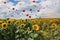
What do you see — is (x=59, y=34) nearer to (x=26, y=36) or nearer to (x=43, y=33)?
(x=43, y=33)

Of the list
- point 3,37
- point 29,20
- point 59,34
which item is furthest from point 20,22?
point 59,34

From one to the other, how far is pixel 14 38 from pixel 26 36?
16cm

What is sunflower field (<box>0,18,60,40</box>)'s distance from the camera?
2.41 metres

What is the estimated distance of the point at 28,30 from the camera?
2455 millimetres

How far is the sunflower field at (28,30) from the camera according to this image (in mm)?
2414

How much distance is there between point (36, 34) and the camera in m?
2.35

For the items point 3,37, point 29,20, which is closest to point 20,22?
point 29,20

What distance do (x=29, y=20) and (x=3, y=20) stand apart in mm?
320

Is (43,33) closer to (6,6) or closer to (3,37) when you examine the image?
(3,37)

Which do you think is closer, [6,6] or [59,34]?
[59,34]

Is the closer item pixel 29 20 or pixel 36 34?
pixel 36 34

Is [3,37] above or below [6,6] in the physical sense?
below

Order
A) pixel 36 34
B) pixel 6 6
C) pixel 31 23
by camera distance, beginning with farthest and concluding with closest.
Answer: pixel 6 6
pixel 31 23
pixel 36 34

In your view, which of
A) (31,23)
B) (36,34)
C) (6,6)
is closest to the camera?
(36,34)
